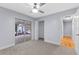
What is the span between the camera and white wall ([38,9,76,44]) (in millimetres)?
4652

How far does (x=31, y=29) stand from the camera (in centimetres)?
652

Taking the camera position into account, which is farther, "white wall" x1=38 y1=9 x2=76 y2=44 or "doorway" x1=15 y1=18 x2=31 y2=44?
"doorway" x1=15 y1=18 x2=31 y2=44

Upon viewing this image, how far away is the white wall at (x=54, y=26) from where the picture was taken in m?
4.65

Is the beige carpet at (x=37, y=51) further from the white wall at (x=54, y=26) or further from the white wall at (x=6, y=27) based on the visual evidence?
the white wall at (x=54, y=26)

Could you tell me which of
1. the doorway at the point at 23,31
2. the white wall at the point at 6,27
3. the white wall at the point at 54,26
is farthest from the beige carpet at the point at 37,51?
the doorway at the point at 23,31

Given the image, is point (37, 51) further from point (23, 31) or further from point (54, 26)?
point (23, 31)

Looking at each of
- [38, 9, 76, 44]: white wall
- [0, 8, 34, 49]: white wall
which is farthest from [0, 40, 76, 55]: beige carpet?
[38, 9, 76, 44]: white wall

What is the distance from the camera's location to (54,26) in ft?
16.7

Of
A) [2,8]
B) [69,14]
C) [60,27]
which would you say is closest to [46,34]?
[60,27]

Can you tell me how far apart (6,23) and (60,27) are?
3.32 meters

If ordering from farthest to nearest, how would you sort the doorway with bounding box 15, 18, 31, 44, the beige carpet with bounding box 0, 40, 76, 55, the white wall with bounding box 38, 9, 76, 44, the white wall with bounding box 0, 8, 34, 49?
the doorway with bounding box 15, 18, 31, 44, the white wall with bounding box 38, 9, 76, 44, the white wall with bounding box 0, 8, 34, 49, the beige carpet with bounding box 0, 40, 76, 55

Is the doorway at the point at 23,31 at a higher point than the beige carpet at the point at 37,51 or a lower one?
higher

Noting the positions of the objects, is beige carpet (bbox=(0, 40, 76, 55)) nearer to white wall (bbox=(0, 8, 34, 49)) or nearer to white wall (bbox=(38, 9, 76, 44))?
white wall (bbox=(0, 8, 34, 49))

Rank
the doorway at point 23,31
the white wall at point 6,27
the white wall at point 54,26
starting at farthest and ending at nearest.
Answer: the doorway at point 23,31 < the white wall at point 54,26 < the white wall at point 6,27
